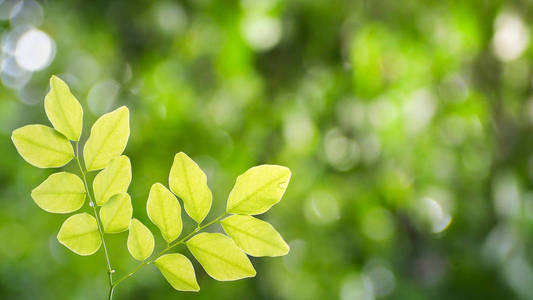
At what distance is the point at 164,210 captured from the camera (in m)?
0.15

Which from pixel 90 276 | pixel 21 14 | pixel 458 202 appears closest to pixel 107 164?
pixel 90 276

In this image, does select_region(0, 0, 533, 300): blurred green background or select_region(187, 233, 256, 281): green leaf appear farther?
select_region(0, 0, 533, 300): blurred green background

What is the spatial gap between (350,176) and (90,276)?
21.9 inches

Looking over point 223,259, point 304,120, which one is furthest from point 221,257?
point 304,120

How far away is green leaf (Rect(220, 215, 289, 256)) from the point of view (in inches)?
5.3

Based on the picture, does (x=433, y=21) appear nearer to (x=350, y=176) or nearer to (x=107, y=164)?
(x=350, y=176)

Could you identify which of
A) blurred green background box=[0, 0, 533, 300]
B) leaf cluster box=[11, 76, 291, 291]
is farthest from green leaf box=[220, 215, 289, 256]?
blurred green background box=[0, 0, 533, 300]

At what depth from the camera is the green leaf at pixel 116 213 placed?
15 centimetres

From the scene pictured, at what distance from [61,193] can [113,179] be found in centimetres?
2

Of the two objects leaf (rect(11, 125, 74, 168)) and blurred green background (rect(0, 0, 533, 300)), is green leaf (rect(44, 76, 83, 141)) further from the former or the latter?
blurred green background (rect(0, 0, 533, 300))

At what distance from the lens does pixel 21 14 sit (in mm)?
957

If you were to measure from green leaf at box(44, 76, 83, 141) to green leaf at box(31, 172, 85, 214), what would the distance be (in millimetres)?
13

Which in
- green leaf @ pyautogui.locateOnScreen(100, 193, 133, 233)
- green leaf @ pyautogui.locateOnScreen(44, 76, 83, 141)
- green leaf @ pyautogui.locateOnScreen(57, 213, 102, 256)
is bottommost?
green leaf @ pyautogui.locateOnScreen(57, 213, 102, 256)

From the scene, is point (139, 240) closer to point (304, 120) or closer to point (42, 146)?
point (42, 146)
